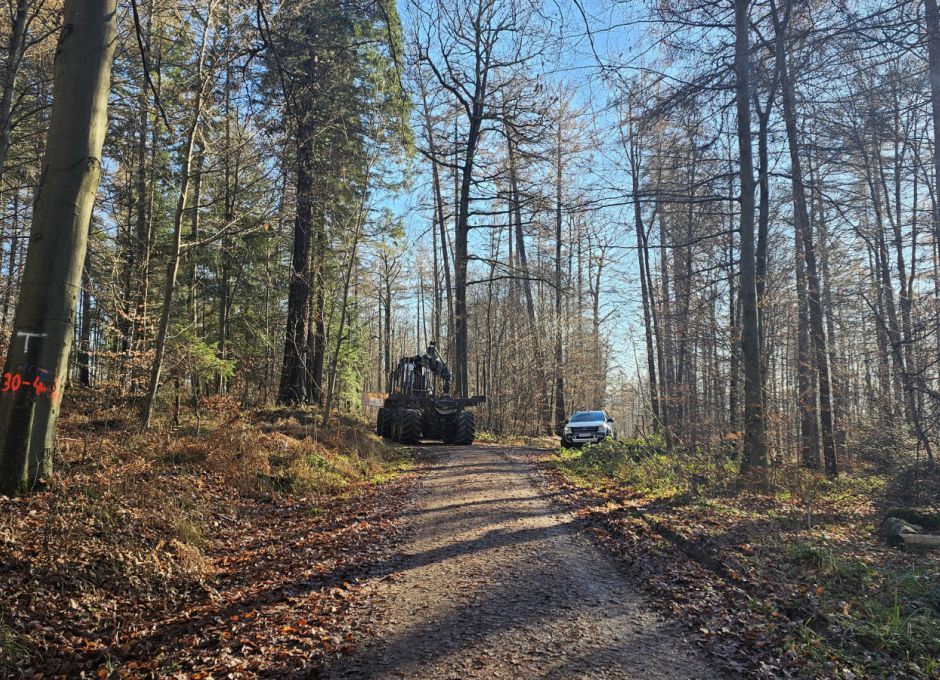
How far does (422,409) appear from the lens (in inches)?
687

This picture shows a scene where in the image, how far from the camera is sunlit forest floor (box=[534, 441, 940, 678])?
3805mm

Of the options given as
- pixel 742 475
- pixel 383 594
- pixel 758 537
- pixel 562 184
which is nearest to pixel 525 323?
pixel 562 184

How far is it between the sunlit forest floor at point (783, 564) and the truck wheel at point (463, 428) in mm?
7050

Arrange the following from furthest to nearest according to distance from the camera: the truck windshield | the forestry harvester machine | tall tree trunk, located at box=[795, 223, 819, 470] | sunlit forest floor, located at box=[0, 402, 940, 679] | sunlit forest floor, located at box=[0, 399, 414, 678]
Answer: the truck windshield → the forestry harvester machine → tall tree trunk, located at box=[795, 223, 819, 470] → sunlit forest floor, located at box=[0, 402, 940, 679] → sunlit forest floor, located at box=[0, 399, 414, 678]

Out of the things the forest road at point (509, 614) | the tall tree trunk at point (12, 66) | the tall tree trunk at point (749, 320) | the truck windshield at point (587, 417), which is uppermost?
the tall tree trunk at point (12, 66)

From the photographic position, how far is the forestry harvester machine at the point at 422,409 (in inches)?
649

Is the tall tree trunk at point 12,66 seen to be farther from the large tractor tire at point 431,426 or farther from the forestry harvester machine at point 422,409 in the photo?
the large tractor tire at point 431,426

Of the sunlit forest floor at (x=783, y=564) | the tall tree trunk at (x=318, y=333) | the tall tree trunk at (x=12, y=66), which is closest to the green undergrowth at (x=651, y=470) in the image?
the sunlit forest floor at (x=783, y=564)

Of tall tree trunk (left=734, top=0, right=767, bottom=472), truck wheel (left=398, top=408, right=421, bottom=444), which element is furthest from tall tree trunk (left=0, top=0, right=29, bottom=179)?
tall tree trunk (left=734, top=0, right=767, bottom=472)

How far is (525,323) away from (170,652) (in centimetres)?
2629

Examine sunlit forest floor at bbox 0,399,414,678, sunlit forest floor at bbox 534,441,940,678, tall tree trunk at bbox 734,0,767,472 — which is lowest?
sunlit forest floor at bbox 534,441,940,678

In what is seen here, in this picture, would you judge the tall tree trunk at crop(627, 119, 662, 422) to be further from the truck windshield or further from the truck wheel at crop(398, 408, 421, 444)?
the truck wheel at crop(398, 408, 421, 444)

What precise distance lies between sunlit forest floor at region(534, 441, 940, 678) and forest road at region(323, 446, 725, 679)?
43 cm

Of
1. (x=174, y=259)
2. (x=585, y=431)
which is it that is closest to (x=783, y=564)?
(x=174, y=259)
